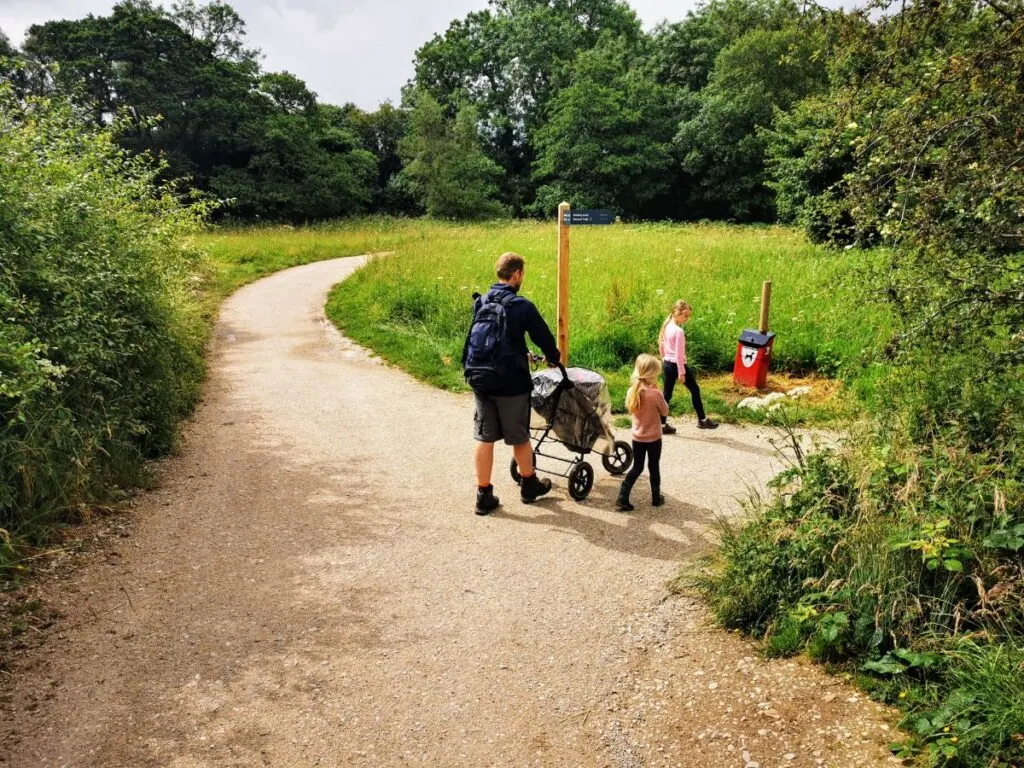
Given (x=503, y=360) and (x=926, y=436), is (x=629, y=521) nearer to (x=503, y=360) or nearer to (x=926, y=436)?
(x=503, y=360)

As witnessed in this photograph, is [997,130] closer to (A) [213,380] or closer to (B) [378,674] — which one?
(B) [378,674]

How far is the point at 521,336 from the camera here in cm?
571

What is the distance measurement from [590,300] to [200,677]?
1021cm

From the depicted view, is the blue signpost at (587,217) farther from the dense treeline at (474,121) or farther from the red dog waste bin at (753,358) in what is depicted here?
the dense treeline at (474,121)

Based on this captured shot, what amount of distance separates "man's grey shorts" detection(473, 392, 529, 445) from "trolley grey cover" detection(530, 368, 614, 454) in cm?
30

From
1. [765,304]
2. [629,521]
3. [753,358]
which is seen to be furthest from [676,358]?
[629,521]

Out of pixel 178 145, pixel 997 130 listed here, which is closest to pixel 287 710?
pixel 997 130

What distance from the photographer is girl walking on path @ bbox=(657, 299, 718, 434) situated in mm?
7891

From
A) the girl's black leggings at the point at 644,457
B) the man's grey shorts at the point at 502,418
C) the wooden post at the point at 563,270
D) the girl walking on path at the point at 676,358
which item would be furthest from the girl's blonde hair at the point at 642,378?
the wooden post at the point at 563,270

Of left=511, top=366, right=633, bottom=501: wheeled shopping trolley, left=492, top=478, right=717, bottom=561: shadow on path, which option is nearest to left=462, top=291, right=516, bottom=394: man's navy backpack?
left=511, top=366, right=633, bottom=501: wheeled shopping trolley

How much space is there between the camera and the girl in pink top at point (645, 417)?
581 cm

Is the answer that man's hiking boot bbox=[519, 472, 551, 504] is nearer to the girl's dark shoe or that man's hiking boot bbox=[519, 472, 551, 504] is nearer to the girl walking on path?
the girl's dark shoe

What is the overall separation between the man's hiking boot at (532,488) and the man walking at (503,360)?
1.01 ft

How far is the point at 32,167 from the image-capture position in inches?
245
